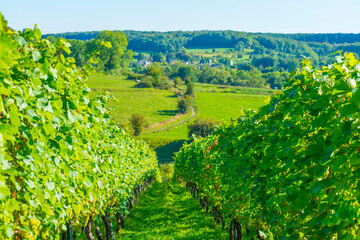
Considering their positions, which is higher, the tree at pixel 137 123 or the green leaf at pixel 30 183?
the green leaf at pixel 30 183

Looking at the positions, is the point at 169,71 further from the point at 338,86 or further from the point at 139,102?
the point at 338,86

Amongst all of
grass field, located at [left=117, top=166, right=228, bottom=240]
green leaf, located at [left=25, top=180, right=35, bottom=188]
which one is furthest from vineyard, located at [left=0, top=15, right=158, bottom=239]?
grass field, located at [left=117, top=166, right=228, bottom=240]

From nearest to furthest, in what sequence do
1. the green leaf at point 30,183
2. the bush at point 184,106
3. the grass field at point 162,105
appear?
1. the green leaf at point 30,183
2. the grass field at point 162,105
3. the bush at point 184,106

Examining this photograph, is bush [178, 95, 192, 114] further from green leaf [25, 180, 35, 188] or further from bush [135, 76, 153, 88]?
green leaf [25, 180, 35, 188]

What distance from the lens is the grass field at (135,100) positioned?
2749 inches

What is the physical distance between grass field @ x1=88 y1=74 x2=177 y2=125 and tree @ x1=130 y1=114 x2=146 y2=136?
58.1 inches

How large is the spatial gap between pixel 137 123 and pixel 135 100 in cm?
1408

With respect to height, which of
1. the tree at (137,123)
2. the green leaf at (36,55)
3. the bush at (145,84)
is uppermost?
the green leaf at (36,55)

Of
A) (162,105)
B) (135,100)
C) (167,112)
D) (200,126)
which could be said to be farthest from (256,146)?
(135,100)

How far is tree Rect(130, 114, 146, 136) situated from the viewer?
62969mm

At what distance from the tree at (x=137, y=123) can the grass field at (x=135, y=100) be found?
148cm

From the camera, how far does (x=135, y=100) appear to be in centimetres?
7619

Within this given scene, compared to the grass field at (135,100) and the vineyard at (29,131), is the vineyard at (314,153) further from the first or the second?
the grass field at (135,100)

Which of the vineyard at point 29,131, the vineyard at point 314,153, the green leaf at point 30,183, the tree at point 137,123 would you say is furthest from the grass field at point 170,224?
the tree at point 137,123
